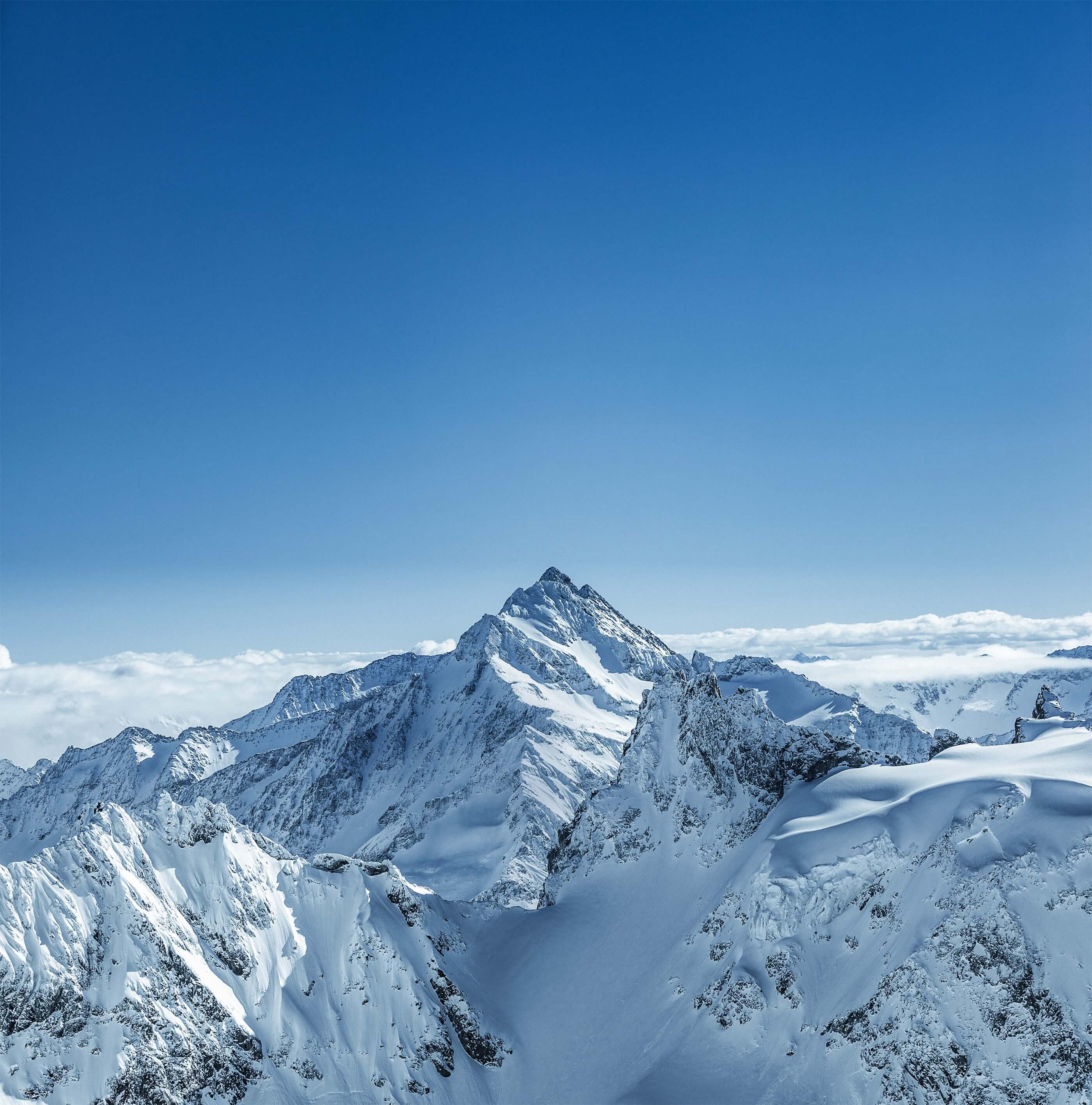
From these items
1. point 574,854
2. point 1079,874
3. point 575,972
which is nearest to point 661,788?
point 574,854

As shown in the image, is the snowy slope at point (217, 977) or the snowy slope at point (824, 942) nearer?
the snowy slope at point (824, 942)

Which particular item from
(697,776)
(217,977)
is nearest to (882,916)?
(697,776)

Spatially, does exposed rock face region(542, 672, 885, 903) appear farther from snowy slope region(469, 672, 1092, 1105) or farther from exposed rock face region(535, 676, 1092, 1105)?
snowy slope region(469, 672, 1092, 1105)

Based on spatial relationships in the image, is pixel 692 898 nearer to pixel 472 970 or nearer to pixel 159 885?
pixel 472 970

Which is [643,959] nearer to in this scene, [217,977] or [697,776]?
[697,776]

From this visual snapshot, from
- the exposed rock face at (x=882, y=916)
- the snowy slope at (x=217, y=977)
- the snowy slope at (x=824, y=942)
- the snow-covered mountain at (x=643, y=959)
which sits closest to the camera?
the exposed rock face at (x=882, y=916)

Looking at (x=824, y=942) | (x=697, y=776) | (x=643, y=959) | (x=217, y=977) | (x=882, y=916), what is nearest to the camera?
(x=882, y=916)

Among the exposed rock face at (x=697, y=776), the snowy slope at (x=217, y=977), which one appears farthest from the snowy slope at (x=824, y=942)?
the snowy slope at (x=217, y=977)

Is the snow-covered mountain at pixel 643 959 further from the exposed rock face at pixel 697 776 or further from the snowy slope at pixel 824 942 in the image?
the exposed rock face at pixel 697 776

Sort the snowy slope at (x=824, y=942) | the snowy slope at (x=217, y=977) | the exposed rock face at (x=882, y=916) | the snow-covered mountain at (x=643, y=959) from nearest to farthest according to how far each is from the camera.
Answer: the exposed rock face at (x=882, y=916), the snowy slope at (x=824, y=942), the snow-covered mountain at (x=643, y=959), the snowy slope at (x=217, y=977)

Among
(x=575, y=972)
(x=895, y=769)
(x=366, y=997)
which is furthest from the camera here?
(x=575, y=972)

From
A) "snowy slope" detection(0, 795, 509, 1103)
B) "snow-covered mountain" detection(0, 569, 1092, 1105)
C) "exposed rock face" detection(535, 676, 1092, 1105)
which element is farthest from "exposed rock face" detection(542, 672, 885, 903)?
"snowy slope" detection(0, 795, 509, 1103)
